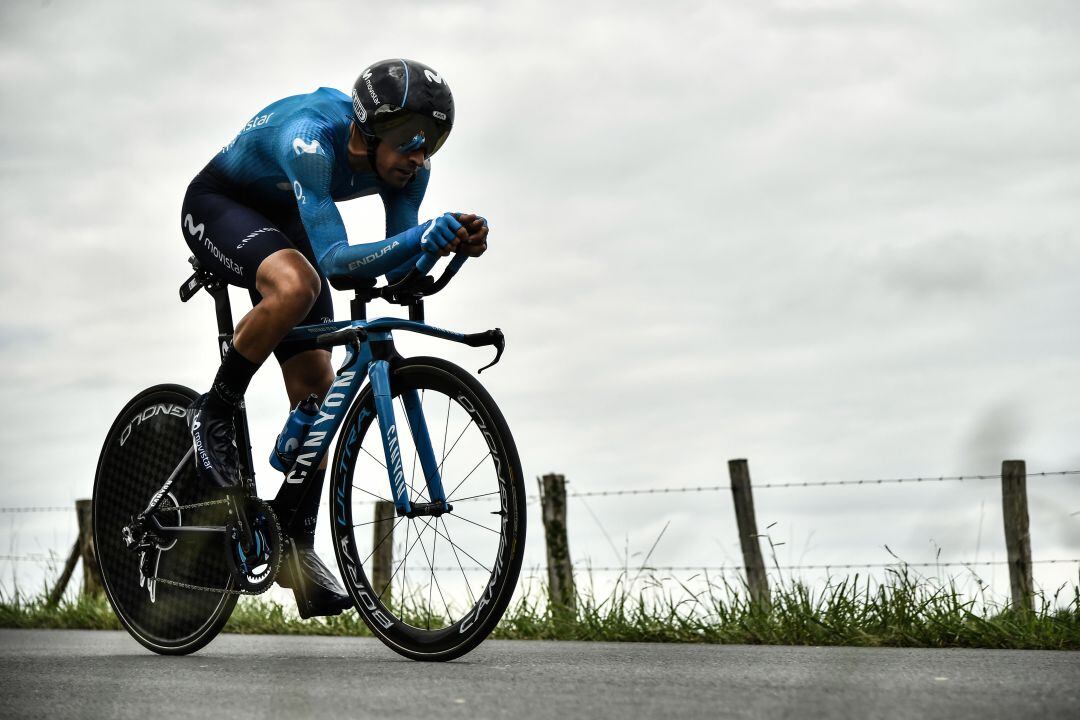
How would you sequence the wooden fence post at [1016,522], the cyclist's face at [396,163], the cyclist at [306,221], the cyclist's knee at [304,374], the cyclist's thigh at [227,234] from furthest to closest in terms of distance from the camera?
1. the wooden fence post at [1016,522]
2. the cyclist's knee at [304,374]
3. the cyclist's thigh at [227,234]
4. the cyclist's face at [396,163]
5. the cyclist at [306,221]

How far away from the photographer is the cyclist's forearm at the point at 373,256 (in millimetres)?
4262

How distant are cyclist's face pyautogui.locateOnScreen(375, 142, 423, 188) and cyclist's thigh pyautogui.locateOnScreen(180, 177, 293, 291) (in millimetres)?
508

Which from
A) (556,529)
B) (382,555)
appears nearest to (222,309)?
(556,529)

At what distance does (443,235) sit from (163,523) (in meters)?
2.25

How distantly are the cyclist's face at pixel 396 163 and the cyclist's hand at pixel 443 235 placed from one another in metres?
0.74

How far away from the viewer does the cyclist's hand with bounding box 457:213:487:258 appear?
4.16 m

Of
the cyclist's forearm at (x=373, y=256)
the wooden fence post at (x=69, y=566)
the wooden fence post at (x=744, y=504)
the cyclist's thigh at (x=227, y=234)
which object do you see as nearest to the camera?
the cyclist's forearm at (x=373, y=256)

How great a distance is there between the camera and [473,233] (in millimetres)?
4180

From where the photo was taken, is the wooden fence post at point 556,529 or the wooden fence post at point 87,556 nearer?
the wooden fence post at point 556,529

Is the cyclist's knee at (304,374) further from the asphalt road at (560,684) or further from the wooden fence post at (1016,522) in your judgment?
the wooden fence post at (1016,522)

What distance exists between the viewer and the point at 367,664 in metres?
4.51

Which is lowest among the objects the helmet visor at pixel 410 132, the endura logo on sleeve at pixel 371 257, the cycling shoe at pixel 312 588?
the cycling shoe at pixel 312 588

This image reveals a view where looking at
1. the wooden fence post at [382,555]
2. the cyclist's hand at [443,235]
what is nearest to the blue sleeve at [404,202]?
the cyclist's hand at [443,235]

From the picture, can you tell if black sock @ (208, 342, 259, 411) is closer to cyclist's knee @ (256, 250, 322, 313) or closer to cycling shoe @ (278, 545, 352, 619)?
cyclist's knee @ (256, 250, 322, 313)
